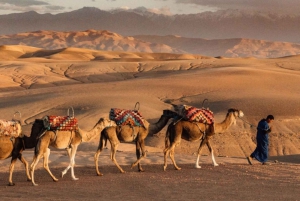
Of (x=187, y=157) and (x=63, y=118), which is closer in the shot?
(x=63, y=118)

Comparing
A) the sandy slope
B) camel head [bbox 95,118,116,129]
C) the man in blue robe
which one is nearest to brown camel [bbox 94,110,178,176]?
camel head [bbox 95,118,116,129]

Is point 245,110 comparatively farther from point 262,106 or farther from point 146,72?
point 146,72

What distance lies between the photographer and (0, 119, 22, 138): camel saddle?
12.1m

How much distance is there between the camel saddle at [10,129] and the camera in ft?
39.7

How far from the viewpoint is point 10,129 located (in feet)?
40.1

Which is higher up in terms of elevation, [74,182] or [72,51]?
[72,51]

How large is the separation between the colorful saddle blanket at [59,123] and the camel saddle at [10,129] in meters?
0.64

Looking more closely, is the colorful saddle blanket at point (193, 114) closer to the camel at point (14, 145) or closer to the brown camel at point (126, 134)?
the brown camel at point (126, 134)

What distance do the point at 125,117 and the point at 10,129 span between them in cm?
303

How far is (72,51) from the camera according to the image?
119 m

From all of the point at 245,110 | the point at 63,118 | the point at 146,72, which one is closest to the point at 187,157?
the point at 63,118

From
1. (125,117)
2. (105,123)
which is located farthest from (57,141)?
(125,117)

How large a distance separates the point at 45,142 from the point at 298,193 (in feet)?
18.4

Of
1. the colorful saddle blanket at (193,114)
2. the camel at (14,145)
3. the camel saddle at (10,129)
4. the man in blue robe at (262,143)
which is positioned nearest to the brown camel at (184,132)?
the colorful saddle blanket at (193,114)
